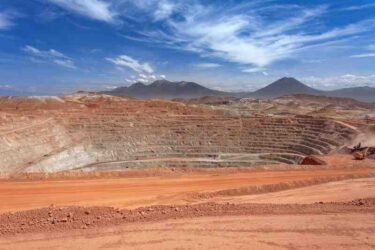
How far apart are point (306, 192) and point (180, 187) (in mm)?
6201

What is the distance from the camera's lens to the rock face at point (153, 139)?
46219mm

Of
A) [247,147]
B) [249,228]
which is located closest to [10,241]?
[249,228]

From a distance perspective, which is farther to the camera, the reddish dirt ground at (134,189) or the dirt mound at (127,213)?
the reddish dirt ground at (134,189)

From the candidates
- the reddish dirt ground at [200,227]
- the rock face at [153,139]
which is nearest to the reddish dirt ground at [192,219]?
the reddish dirt ground at [200,227]

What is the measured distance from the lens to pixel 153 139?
5522 cm

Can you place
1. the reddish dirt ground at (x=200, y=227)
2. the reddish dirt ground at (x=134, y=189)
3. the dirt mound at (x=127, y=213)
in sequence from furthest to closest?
the reddish dirt ground at (x=134, y=189) → the dirt mound at (x=127, y=213) → the reddish dirt ground at (x=200, y=227)

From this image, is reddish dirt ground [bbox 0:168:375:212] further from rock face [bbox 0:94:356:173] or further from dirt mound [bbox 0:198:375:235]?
rock face [bbox 0:94:356:173]

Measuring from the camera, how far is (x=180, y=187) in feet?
65.6

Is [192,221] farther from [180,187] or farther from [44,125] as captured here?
[44,125]

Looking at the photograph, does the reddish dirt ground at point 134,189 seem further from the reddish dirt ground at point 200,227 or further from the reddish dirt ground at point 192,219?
the reddish dirt ground at point 200,227

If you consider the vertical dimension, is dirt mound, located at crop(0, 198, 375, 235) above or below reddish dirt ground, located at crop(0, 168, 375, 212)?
above

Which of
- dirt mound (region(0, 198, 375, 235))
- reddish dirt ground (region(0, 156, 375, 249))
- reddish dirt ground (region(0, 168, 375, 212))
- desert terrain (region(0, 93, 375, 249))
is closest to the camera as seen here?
reddish dirt ground (region(0, 156, 375, 249))

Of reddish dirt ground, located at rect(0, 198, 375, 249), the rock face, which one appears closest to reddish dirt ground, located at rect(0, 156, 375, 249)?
reddish dirt ground, located at rect(0, 198, 375, 249)

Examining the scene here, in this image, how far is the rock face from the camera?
46.2m
